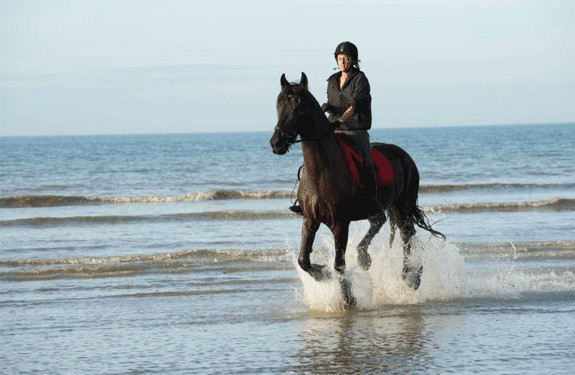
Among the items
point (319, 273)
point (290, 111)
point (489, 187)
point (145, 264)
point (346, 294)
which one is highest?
point (290, 111)

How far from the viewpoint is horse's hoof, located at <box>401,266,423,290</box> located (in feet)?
36.0

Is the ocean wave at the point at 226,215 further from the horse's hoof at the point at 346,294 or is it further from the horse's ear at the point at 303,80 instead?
the horse's ear at the point at 303,80

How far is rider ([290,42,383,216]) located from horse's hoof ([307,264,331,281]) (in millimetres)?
614

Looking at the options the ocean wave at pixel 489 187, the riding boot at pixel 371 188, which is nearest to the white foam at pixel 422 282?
the riding boot at pixel 371 188

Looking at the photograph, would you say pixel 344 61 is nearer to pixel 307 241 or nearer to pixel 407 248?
pixel 307 241

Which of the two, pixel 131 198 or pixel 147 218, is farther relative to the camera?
pixel 131 198

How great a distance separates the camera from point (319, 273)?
33.1ft

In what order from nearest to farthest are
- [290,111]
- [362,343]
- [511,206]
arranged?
[362,343] < [290,111] < [511,206]

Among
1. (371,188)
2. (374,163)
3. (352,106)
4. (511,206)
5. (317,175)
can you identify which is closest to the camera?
(317,175)

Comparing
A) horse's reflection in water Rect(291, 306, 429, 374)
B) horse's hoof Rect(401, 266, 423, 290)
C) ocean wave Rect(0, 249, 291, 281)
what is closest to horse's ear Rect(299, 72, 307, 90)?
horse's reflection in water Rect(291, 306, 429, 374)

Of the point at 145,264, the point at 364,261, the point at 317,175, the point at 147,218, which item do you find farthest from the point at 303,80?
the point at 147,218

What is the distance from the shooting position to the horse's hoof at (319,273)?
1006 centimetres

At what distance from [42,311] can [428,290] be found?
4318mm

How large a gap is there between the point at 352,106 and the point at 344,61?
494mm
